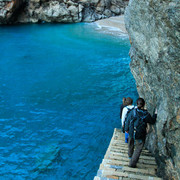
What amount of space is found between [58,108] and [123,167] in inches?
267

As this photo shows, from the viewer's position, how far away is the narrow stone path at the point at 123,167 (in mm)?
4988

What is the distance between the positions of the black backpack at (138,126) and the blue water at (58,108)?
9.82ft

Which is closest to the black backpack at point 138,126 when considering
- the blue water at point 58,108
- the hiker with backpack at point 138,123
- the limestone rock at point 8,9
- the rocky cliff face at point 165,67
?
the hiker with backpack at point 138,123

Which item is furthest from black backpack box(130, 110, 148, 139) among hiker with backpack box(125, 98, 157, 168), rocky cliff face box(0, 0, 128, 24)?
rocky cliff face box(0, 0, 128, 24)

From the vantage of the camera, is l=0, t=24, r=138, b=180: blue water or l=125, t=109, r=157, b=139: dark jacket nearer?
l=125, t=109, r=157, b=139: dark jacket

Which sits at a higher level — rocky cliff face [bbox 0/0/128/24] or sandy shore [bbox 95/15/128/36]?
rocky cliff face [bbox 0/0/128/24]

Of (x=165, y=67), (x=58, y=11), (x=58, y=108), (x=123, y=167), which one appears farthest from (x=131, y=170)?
(x=58, y=11)

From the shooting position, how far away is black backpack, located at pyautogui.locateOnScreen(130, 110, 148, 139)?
17.5 feet

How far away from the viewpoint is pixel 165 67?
473cm

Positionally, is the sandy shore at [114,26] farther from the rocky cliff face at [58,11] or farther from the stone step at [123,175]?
the stone step at [123,175]

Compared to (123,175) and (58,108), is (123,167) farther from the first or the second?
(58,108)

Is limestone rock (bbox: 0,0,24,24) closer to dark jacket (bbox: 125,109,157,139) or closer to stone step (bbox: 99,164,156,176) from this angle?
dark jacket (bbox: 125,109,157,139)

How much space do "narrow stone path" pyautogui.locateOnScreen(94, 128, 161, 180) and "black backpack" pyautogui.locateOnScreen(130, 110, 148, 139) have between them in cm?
88

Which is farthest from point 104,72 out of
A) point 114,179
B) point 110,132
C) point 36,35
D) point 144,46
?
point 36,35
